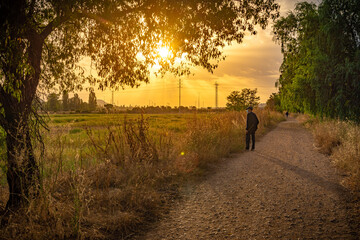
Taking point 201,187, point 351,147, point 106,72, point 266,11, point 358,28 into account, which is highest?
point 358,28

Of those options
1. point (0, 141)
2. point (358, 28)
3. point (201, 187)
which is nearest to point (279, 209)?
point (201, 187)

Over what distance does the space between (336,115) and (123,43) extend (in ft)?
44.5

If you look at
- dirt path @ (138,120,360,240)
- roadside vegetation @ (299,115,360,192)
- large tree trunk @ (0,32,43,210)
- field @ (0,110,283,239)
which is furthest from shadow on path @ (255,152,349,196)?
large tree trunk @ (0,32,43,210)

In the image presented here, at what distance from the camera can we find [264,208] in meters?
4.51

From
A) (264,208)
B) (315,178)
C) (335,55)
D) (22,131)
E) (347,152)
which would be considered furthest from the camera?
(335,55)

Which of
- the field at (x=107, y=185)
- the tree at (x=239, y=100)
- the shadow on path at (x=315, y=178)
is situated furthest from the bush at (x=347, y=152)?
the tree at (x=239, y=100)

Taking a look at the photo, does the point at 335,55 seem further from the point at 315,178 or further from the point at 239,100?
the point at 239,100

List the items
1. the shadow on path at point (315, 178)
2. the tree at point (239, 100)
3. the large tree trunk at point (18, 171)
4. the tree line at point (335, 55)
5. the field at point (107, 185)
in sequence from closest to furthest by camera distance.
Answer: the field at point (107, 185) < the large tree trunk at point (18, 171) < the shadow on path at point (315, 178) < the tree line at point (335, 55) < the tree at point (239, 100)

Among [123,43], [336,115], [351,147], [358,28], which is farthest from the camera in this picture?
[336,115]

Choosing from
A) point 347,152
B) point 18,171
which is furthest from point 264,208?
point 18,171

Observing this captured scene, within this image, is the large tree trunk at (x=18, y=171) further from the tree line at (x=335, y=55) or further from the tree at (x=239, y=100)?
the tree at (x=239, y=100)

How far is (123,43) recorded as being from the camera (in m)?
5.35

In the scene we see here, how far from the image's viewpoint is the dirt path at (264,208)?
12.0 feet

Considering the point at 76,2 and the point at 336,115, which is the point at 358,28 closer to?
the point at 336,115
